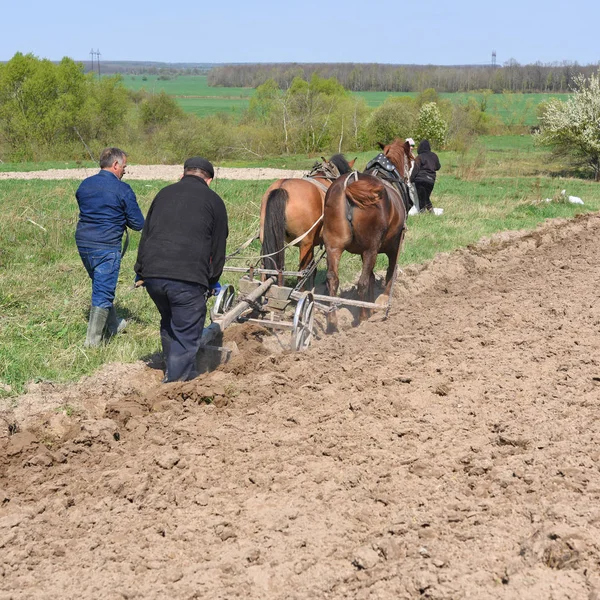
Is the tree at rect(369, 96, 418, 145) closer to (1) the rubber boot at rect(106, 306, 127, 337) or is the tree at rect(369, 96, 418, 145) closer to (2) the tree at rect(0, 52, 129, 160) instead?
(2) the tree at rect(0, 52, 129, 160)

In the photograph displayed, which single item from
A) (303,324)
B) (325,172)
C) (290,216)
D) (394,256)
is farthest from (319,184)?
(303,324)

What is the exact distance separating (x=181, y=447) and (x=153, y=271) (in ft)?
5.40

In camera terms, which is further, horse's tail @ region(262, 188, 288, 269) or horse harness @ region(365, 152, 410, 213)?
horse harness @ region(365, 152, 410, 213)

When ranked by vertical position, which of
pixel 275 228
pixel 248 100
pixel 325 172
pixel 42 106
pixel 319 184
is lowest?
pixel 275 228

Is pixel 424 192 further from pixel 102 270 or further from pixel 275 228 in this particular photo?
pixel 102 270

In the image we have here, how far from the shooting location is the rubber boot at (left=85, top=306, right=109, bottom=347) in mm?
7531

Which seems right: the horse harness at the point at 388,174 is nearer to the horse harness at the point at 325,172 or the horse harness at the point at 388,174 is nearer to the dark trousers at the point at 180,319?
the horse harness at the point at 325,172

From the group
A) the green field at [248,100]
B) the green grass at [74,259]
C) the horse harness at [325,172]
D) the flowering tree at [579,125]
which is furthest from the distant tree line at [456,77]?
the horse harness at [325,172]

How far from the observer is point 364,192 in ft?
27.3

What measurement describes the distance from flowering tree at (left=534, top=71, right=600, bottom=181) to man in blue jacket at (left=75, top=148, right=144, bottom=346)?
1170 inches

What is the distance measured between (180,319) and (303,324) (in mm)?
1609

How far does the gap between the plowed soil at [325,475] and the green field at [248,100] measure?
42.9 metres

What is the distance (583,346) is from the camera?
270 inches

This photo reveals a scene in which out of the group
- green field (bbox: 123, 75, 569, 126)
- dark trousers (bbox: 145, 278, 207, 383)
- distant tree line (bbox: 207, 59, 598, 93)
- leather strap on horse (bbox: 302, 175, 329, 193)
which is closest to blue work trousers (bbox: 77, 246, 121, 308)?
dark trousers (bbox: 145, 278, 207, 383)
